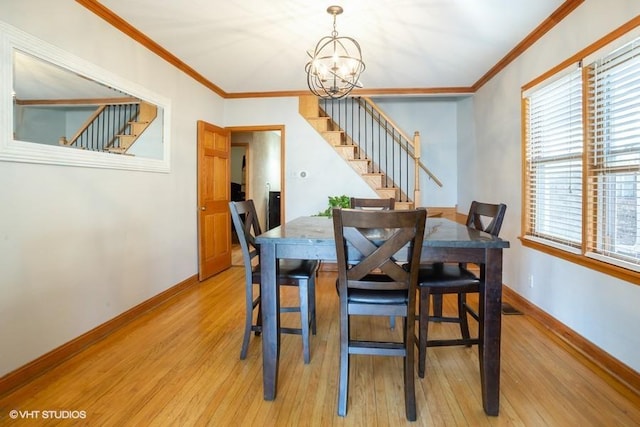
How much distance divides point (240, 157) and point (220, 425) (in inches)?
263

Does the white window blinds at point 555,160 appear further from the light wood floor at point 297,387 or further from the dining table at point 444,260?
the dining table at point 444,260

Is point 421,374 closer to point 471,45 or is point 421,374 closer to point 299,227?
point 299,227

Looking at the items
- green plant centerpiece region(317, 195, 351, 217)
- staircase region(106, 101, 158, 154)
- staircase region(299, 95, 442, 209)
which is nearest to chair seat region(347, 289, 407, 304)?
staircase region(106, 101, 158, 154)

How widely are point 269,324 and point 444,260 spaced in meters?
0.97

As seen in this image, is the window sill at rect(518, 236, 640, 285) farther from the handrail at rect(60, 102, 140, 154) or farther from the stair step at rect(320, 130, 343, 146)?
the handrail at rect(60, 102, 140, 154)

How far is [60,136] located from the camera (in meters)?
2.32

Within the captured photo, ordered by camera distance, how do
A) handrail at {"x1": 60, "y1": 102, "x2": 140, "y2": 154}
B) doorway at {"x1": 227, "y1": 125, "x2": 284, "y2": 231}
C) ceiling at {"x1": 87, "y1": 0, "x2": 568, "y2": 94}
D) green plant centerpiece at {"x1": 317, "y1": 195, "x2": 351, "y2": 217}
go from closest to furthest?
handrail at {"x1": 60, "y1": 102, "x2": 140, "y2": 154}
ceiling at {"x1": 87, "y1": 0, "x2": 568, "y2": 94}
green plant centerpiece at {"x1": 317, "y1": 195, "x2": 351, "y2": 217}
doorway at {"x1": 227, "y1": 125, "x2": 284, "y2": 231}

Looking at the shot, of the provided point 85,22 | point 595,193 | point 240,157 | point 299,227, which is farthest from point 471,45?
point 240,157

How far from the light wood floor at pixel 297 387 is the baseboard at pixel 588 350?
0.26ft

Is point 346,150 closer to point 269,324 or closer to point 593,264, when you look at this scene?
point 593,264

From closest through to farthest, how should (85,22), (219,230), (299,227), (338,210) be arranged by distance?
Result: (338,210)
(299,227)
(85,22)
(219,230)

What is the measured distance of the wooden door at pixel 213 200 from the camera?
4301 millimetres

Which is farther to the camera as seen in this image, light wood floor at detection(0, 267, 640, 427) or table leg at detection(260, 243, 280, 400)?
table leg at detection(260, 243, 280, 400)

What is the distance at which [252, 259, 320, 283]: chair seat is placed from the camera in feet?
7.17
